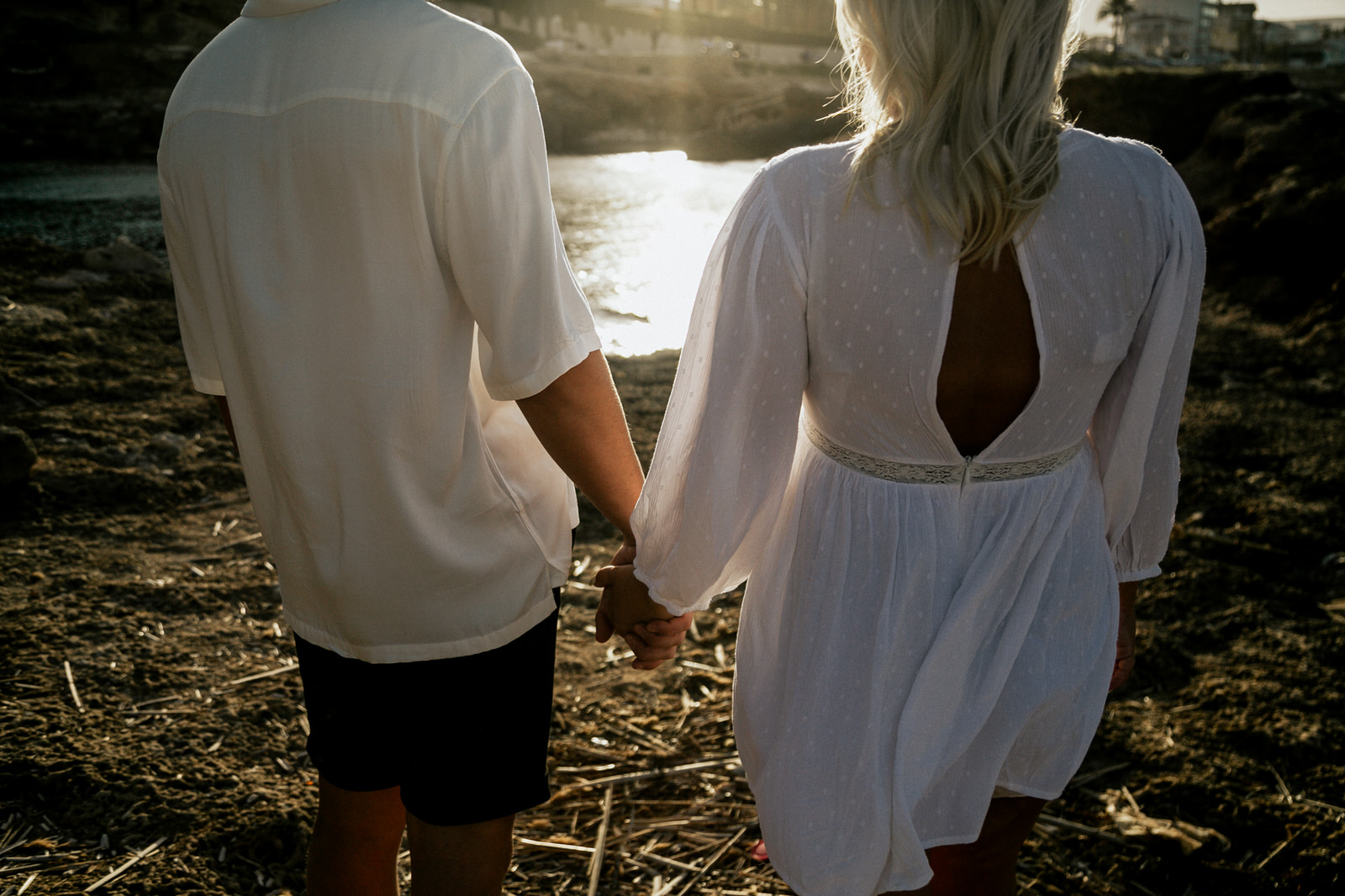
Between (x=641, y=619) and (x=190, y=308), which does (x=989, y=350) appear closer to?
(x=641, y=619)

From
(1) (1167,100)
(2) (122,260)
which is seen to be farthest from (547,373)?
(1) (1167,100)

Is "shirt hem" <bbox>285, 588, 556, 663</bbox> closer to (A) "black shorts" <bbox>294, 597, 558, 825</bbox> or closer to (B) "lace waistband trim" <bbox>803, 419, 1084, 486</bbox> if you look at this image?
(A) "black shorts" <bbox>294, 597, 558, 825</bbox>

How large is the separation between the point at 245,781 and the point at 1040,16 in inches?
77.5

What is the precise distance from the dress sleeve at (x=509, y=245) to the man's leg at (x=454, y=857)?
57 cm

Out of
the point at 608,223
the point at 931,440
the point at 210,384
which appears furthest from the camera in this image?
the point at 608,223

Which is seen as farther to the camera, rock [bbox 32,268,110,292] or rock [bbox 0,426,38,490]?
rock [bbox 32,268,110,292]

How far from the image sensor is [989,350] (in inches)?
44.6

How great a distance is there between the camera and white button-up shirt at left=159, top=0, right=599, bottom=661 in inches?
39.6

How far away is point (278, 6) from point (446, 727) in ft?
2.92

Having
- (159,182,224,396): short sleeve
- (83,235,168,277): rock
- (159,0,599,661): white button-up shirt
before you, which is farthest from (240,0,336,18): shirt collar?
(83,235,168,277): rock

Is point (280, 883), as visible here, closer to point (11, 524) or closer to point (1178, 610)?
point (11, 524)

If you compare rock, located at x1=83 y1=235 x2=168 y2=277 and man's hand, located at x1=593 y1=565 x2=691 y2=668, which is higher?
man's hand, located at x1=593 y1=565 x2=691 y2=668

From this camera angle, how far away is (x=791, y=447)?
4.20 feet

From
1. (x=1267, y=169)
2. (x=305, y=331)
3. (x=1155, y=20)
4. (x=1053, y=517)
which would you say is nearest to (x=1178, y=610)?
(x=1053, y=517)
